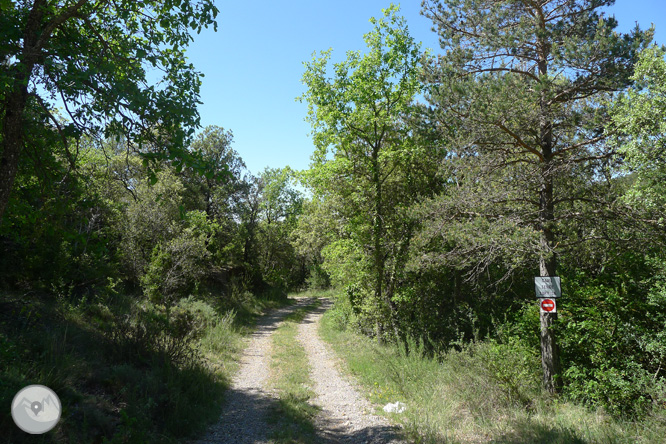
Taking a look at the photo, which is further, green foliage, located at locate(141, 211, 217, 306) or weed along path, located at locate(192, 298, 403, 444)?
green foliage, located at locate(141, 211, 217, 306)

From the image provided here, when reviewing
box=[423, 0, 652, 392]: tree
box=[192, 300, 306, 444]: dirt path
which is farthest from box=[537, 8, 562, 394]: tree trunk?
box=[192, 300, 306, 444]: dirt path

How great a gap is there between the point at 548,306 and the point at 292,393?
18.1ft

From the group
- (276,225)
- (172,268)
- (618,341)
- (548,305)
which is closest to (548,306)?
(548,305)

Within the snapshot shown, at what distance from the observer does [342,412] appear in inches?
303

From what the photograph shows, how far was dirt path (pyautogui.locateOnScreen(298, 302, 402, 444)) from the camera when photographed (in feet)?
21.2

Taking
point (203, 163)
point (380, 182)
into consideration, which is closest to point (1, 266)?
point (203, 163)

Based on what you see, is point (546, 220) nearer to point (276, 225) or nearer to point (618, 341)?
point (618, 341)

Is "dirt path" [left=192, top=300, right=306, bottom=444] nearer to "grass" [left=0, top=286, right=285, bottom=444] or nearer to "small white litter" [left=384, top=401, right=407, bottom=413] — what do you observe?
"grass" [left=0, top=286, right=285, bottom=444]

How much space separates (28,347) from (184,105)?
4.27 metres

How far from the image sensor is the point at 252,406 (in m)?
7.60

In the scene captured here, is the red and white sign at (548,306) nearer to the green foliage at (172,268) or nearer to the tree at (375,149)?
the tree at (375,149)

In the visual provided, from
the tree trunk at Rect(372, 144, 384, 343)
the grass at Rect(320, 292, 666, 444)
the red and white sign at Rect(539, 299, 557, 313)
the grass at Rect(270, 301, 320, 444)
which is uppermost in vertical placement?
the tree trunk at Rect(372, 144, 384, 343)

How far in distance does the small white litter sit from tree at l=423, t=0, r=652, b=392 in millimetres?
2934

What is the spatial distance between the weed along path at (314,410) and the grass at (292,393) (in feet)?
0.15
